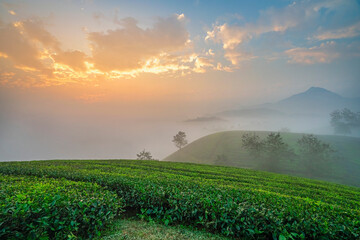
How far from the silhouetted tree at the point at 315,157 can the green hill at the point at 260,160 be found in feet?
2.99

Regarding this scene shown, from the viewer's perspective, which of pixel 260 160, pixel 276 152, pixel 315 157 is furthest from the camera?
pixel 260 160

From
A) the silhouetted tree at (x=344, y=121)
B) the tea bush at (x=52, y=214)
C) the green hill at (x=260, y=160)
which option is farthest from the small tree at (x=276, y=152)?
the tea bush at (x=52, y=214)

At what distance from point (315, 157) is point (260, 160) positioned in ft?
52.8

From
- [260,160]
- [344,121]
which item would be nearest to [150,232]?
[260,160]

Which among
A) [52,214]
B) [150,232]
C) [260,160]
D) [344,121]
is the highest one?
[344,121]

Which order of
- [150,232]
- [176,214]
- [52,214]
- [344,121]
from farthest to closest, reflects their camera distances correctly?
1. [344,121]
2. [176,214]
3. [150,232]
4. [52,214]

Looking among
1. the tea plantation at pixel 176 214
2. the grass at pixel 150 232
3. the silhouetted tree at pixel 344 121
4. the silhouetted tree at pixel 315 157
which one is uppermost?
the silhouetted tree at pixel 344 121

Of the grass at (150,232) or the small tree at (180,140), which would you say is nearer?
the grass at (150,232)

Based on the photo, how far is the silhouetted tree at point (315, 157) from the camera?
52.2m

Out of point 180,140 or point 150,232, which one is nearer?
point 150,232

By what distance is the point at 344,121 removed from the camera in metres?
86.2

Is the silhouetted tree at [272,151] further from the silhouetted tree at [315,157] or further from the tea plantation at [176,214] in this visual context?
the tea plantation at [176,214]

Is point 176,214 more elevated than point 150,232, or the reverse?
point 176,214

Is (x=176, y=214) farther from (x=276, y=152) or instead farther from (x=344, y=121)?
(x=344, y=121)
